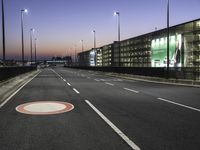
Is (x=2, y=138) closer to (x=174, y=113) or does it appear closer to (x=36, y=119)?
(x=36, y=119)

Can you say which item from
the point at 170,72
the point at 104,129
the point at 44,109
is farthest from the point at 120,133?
the point at 170,72

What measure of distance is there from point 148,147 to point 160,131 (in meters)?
1.37

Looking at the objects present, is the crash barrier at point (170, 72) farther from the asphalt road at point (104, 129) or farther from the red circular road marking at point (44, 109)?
the red circular road marking at point (44, 109)

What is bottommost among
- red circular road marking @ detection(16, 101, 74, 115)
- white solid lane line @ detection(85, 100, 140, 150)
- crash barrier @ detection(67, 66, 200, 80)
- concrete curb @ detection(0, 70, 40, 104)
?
white solid lane line @ detection(85, 100, 140, 150)

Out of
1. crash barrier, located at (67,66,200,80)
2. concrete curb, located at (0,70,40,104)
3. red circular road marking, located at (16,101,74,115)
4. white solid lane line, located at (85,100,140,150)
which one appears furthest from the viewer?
crash barrier, located at (67,66,200,80)

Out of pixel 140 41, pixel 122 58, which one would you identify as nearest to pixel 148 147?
pixel 140 41

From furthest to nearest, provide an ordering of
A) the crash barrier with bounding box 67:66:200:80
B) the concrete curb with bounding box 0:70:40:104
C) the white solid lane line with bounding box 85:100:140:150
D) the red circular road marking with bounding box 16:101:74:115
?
the crash barrier with bounding box 67:66:200:80 < the concrete curb with bounding box 0:70:40:104 < the red circular road marking with bounding box 16:101:74:115 < the white solid lane line with bounding box 85:100:140:150


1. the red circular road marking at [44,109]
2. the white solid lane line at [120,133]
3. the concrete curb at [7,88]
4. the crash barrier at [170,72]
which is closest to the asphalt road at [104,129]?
the white solid lane line at [120,133]

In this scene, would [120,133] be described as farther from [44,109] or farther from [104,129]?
[44,109]

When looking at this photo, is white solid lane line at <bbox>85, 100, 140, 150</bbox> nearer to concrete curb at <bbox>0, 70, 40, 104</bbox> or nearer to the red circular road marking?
the red circular road marking

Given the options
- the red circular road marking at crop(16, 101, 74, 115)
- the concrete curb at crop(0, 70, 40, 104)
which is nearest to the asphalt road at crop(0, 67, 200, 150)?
the red circular road marking at crop(16, 101, 74, 115)

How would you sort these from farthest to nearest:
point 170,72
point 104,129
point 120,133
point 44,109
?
point 170,72 < point 44,109 < point 104,129 < point 120,133

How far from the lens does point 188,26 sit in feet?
137

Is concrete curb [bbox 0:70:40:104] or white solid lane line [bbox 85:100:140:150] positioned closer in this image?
white solid lane line [bbox 85:100:140:150]
